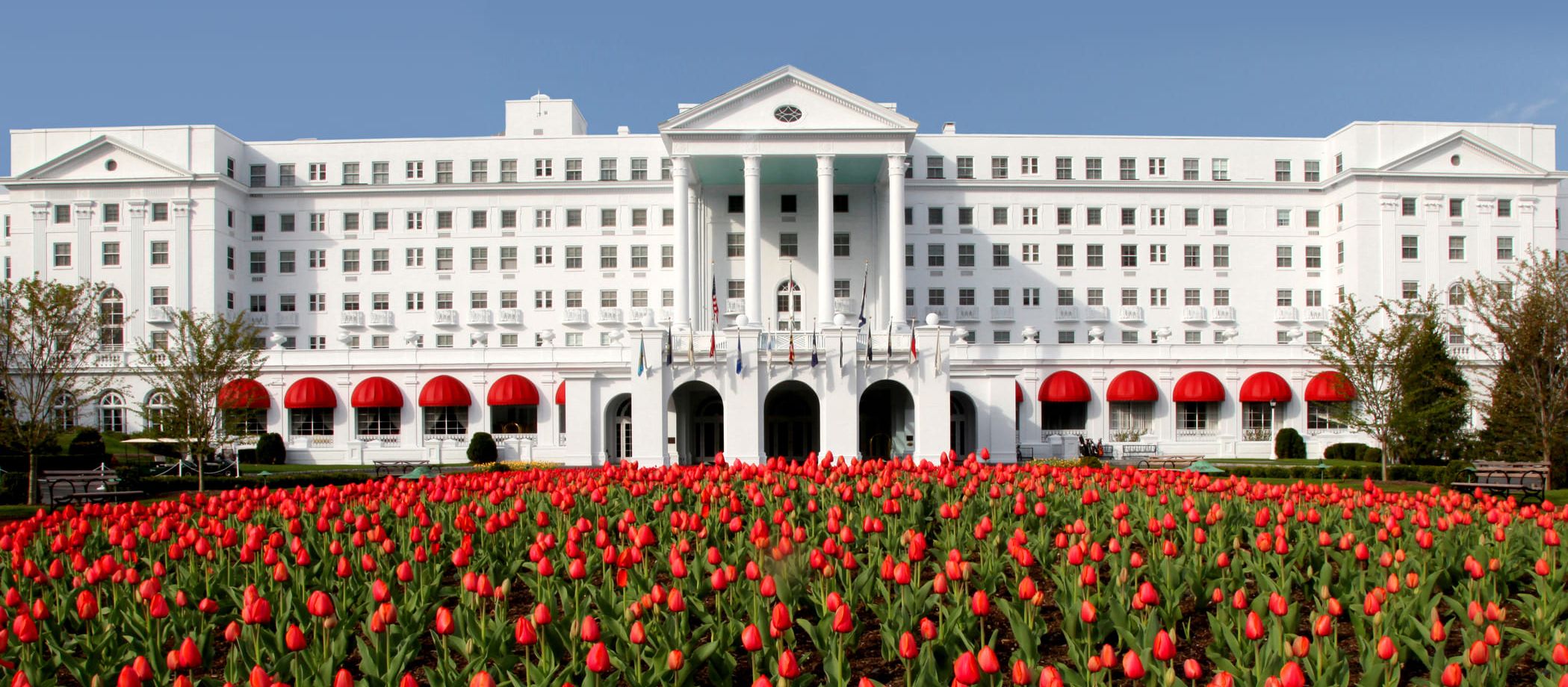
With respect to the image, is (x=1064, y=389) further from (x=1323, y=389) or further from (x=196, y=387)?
(x=196, y=387)

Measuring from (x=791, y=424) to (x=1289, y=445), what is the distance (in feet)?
79.2

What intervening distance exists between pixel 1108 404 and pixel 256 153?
173 feet

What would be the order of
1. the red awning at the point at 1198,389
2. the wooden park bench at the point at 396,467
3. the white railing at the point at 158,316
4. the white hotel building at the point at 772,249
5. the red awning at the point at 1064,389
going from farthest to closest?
the white railing at the point at 158,316, the red awning at the point at 1198,389, the red awning at the point at 1064,389, the white hotel building at the point at 772,249, the wooden park bench at the point at 396,467

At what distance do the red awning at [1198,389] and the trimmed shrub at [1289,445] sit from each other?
3990mm

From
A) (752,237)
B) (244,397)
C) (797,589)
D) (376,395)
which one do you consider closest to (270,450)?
(376,395)

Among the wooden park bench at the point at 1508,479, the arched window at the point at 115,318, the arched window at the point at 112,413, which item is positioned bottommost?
the wooden park bench at the point at 1508,479

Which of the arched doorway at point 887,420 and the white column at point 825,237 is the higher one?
the white column at point 825,237

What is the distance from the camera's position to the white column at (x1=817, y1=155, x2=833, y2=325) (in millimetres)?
54312

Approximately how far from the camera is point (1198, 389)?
5728cm

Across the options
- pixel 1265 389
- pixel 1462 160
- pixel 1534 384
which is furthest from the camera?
pixel 1462 160

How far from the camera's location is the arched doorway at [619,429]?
49.6 meters

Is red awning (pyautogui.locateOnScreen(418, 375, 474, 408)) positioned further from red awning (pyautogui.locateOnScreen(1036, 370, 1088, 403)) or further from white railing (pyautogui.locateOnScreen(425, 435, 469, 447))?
red awning (pyautogui.locateOnScreen(1036, 370, 1088, 403))

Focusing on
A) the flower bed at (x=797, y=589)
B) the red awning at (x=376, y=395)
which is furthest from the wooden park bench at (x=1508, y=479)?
the red awning at (x=376, y=395)

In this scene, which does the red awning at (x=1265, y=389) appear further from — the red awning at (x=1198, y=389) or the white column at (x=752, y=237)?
the white column at (x=752, y=237)
